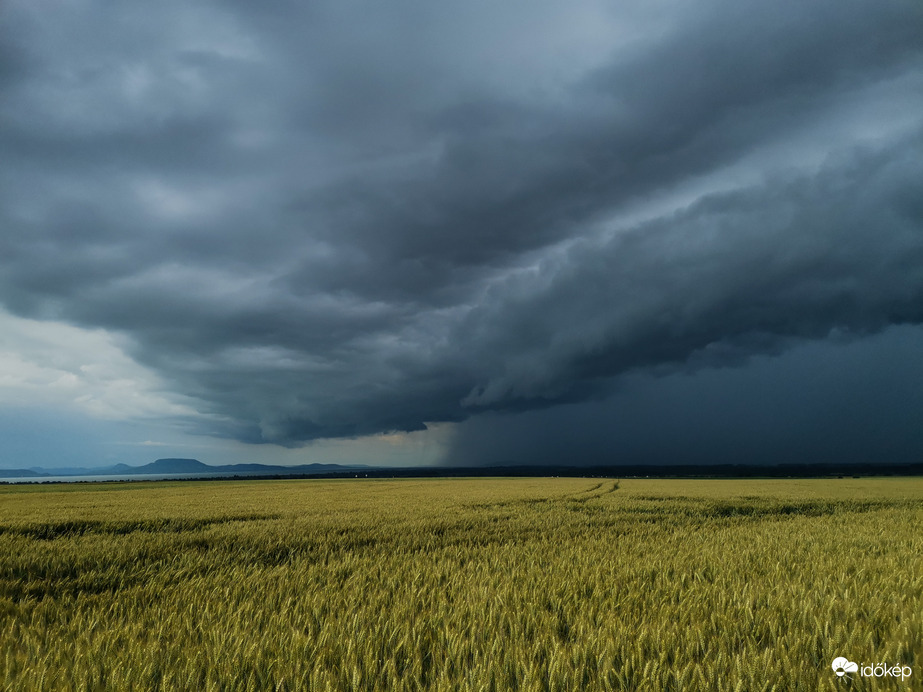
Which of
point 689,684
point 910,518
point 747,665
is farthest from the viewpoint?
point 910,518

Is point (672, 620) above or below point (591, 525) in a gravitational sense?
above

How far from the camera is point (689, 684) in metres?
2.63

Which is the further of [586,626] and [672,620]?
[672,620]

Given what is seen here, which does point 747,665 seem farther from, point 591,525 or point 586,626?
point 591,525

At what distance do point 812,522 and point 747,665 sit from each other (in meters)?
13.7

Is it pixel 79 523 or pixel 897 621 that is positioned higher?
pixel 897 621

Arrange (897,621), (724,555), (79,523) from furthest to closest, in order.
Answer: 1. (79,523)
2. (724,555)
3. (897,621)

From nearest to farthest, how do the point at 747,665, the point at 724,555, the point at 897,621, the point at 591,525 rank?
the point at 747,665 → the point at 897,621 → the point at 724,555 → the point at 591,525

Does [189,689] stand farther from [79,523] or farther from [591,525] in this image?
[79,523]

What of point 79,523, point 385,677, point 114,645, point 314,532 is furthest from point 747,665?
point 79,523

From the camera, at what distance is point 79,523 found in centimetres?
1253

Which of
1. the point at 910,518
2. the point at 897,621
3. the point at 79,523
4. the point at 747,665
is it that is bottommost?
the point at 910,518

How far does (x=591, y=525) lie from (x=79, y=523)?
45.3 ft

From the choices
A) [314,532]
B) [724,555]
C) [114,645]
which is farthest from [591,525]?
[114,645]
